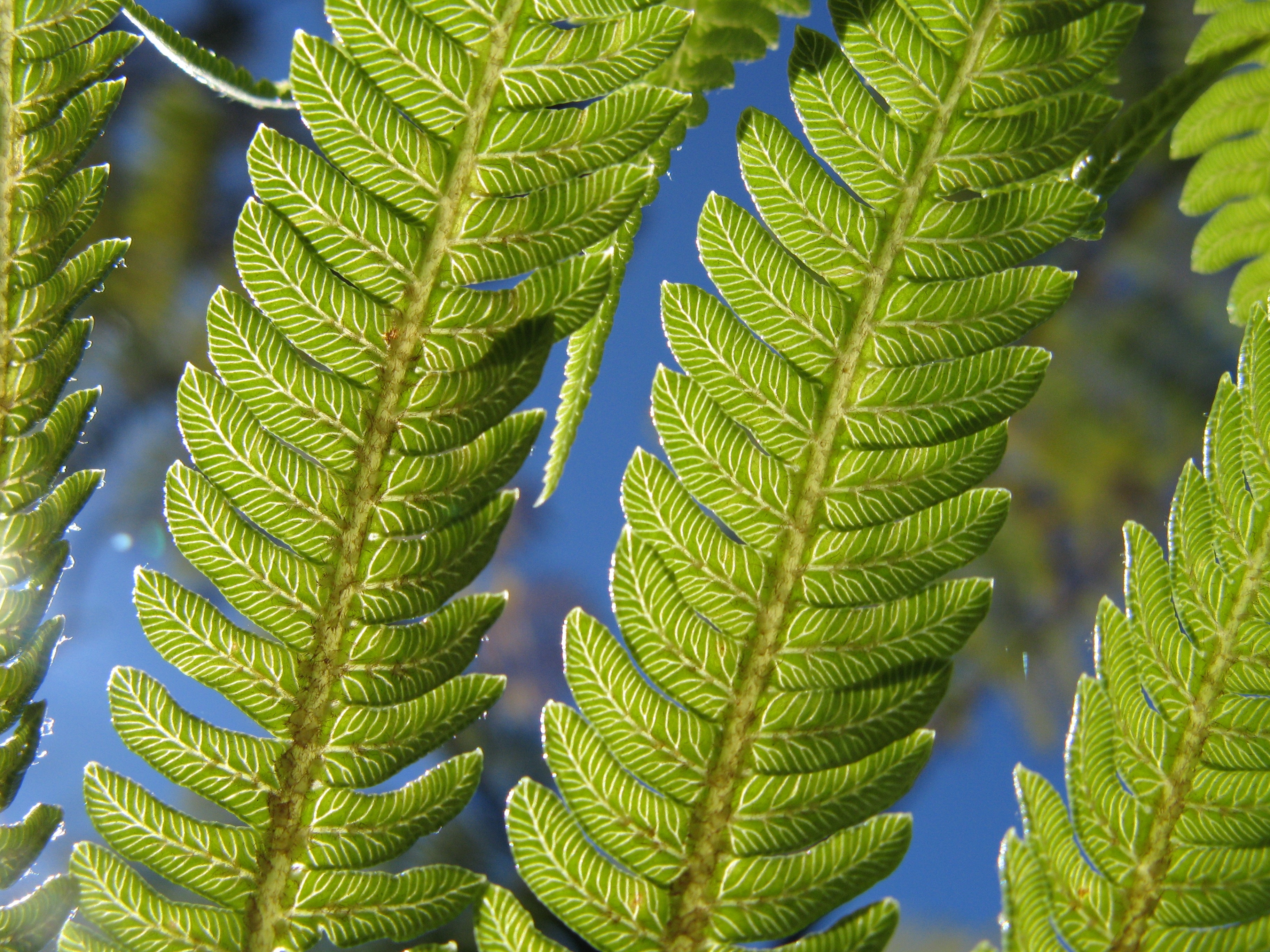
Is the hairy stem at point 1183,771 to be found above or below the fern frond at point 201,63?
below

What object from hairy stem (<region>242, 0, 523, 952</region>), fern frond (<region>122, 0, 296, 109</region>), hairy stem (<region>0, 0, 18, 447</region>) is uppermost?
fern frond (<region>122, 0, 296, 109</region>)

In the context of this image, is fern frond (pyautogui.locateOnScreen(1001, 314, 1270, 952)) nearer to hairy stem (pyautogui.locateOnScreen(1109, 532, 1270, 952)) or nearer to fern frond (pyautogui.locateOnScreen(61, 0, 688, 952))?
hairy stem (pyautogui.locateOnScreen(1109, 532, 1270, 952))

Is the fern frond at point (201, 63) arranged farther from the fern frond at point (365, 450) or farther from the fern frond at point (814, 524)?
the fern frond at point (814, 524)

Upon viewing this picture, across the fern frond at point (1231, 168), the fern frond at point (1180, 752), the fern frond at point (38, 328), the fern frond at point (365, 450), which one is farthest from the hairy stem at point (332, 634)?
the fern frond at point (1231, 168)

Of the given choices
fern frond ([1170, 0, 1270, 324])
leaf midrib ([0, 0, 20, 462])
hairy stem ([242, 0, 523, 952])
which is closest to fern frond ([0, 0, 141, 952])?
leaf midrib ([0, 0, 20, 462])

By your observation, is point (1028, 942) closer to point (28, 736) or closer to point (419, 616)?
point (419, 616)

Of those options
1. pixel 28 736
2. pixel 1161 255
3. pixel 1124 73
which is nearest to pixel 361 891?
pixel 28 736

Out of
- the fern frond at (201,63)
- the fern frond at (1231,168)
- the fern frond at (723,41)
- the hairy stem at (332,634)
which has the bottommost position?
the hairy stem at (332,634)
